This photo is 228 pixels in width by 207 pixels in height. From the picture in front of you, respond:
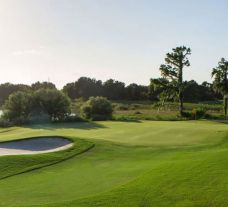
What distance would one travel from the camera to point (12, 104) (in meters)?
62.6

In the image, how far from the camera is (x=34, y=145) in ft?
94.4

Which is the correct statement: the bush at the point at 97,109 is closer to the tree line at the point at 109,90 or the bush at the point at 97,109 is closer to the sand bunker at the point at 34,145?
the sand bunker at the point at 34,145

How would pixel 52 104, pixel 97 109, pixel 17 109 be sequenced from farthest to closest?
pixel 97 109 → pixel 52 104 → pixel 17 109

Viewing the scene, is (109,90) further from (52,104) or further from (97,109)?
(52,104)

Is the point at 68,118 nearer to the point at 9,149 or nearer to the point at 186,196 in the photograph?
the point at 9,149

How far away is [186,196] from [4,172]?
9.45 m

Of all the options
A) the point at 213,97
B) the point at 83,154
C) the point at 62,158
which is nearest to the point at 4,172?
the point at 62,158

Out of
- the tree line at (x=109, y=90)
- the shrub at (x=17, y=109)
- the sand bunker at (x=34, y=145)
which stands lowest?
the sand bunker at (x=34, y=145)

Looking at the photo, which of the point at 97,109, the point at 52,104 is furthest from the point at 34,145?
the point at 97,109

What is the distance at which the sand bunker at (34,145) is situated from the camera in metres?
26.5

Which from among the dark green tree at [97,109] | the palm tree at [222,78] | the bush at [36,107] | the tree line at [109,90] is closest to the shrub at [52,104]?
the bush at [36,107]

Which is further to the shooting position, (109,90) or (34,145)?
(109,90)

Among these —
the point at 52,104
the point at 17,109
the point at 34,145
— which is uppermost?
the point at 52,104

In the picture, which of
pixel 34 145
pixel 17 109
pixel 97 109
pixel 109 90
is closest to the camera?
pixel 34 145
